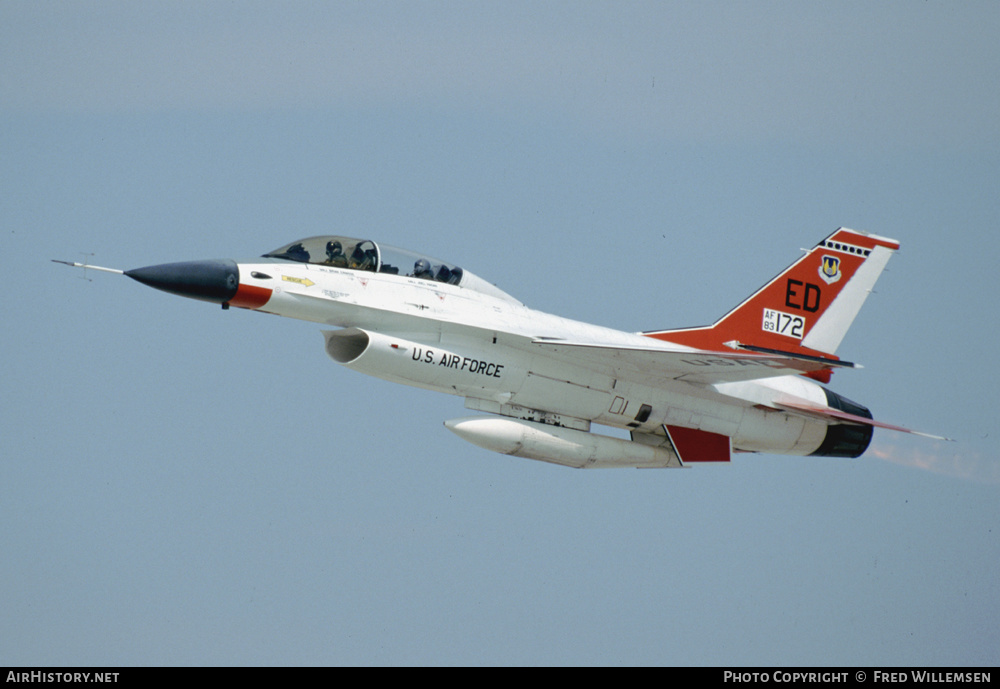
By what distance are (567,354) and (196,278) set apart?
5506mm

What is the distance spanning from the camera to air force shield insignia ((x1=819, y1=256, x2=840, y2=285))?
77.7ft

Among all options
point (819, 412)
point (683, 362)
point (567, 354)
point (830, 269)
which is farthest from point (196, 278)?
point (830, 269)

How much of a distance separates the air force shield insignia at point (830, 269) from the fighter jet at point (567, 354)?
0.02 metres

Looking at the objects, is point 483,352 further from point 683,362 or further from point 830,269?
point 830,269

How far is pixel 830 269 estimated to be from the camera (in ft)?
77.8

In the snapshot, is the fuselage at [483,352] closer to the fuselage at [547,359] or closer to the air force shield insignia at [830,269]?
the fuselage at [547,359]

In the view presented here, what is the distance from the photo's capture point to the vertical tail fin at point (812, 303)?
22.9 metres

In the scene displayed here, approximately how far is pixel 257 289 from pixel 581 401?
17.0 ft

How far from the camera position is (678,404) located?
851 inches

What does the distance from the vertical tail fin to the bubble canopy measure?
181 inches

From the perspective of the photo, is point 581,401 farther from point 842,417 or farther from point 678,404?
point 842,417
